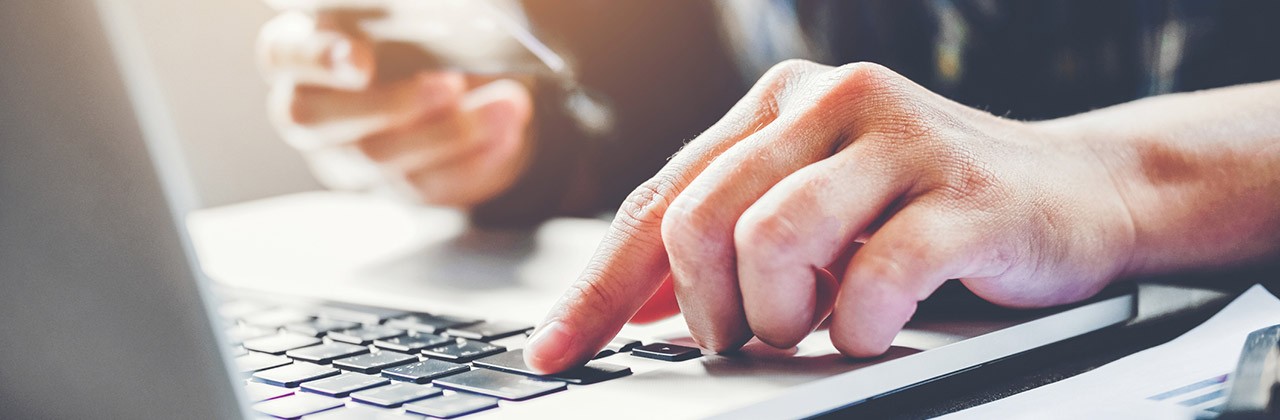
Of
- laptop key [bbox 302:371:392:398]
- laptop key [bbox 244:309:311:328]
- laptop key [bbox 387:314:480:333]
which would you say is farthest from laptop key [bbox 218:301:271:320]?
laptop key [bbox 302:371:392:398]

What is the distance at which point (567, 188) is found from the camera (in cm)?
116

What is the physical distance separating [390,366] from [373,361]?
0.01 meters

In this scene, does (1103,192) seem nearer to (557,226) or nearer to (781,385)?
(781,385)

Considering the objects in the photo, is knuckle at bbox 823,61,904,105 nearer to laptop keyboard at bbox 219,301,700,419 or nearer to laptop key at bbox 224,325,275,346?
laptop keyboard at bbox 219,301,700,419

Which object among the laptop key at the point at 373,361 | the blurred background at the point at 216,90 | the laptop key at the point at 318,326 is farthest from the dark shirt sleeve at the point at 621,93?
the blurred background at the point at 216,90

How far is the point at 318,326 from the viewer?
0.53 meters


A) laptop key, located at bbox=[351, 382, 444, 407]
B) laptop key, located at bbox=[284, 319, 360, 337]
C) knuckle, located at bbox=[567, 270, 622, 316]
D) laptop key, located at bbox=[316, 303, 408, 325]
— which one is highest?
laptop key, located at bbox=[316, 303, 408, 325]

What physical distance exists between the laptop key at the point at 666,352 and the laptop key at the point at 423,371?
0.24ft

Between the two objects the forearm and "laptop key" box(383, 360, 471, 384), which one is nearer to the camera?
"laptop key" box(383, 360, 471, 384)

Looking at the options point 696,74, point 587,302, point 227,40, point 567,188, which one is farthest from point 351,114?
point 227,40

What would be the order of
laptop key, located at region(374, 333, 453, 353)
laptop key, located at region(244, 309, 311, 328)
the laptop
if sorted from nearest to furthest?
the laptop < laptop key, located at region(374, 333, 453, 353) < laptop key, located at region(244, 309, 311, 328)

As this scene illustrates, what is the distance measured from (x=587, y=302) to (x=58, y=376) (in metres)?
0.19

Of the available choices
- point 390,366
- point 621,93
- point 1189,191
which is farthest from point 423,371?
point 621,93

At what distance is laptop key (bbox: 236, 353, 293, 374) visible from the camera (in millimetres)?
438
